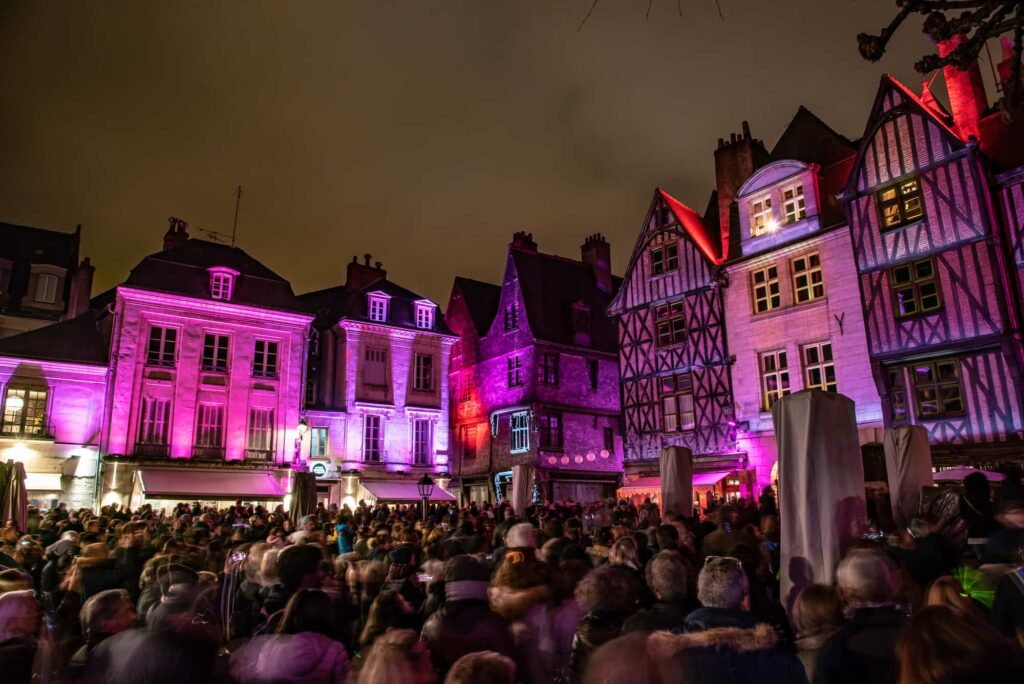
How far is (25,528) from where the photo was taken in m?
12.5

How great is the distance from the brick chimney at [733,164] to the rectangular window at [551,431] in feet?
33.5

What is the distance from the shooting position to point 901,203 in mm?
17734

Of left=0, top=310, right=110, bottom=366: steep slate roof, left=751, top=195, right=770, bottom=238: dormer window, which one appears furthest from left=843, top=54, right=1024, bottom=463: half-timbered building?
left=0, top=310, right=110, bottom=366: steep slate roof

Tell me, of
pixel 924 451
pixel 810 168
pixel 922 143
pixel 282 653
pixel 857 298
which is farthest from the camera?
pixel 810 168

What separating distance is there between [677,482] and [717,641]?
32.3 feet

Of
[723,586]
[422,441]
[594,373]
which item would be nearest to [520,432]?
[422,441]

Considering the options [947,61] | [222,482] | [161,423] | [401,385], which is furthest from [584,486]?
[947,61]

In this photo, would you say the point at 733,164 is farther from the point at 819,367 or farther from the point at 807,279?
the point at 819,367

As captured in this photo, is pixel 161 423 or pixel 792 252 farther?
pixel 161 423

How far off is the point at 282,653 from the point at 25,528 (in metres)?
12.3

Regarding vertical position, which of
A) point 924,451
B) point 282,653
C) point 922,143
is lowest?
point 282,653

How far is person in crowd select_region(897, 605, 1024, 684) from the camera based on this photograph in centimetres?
229

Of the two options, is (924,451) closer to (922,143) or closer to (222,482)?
(922,143)

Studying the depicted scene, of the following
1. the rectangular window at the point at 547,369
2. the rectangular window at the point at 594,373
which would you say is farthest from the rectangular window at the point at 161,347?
the rectangular window at the point at 594,373
